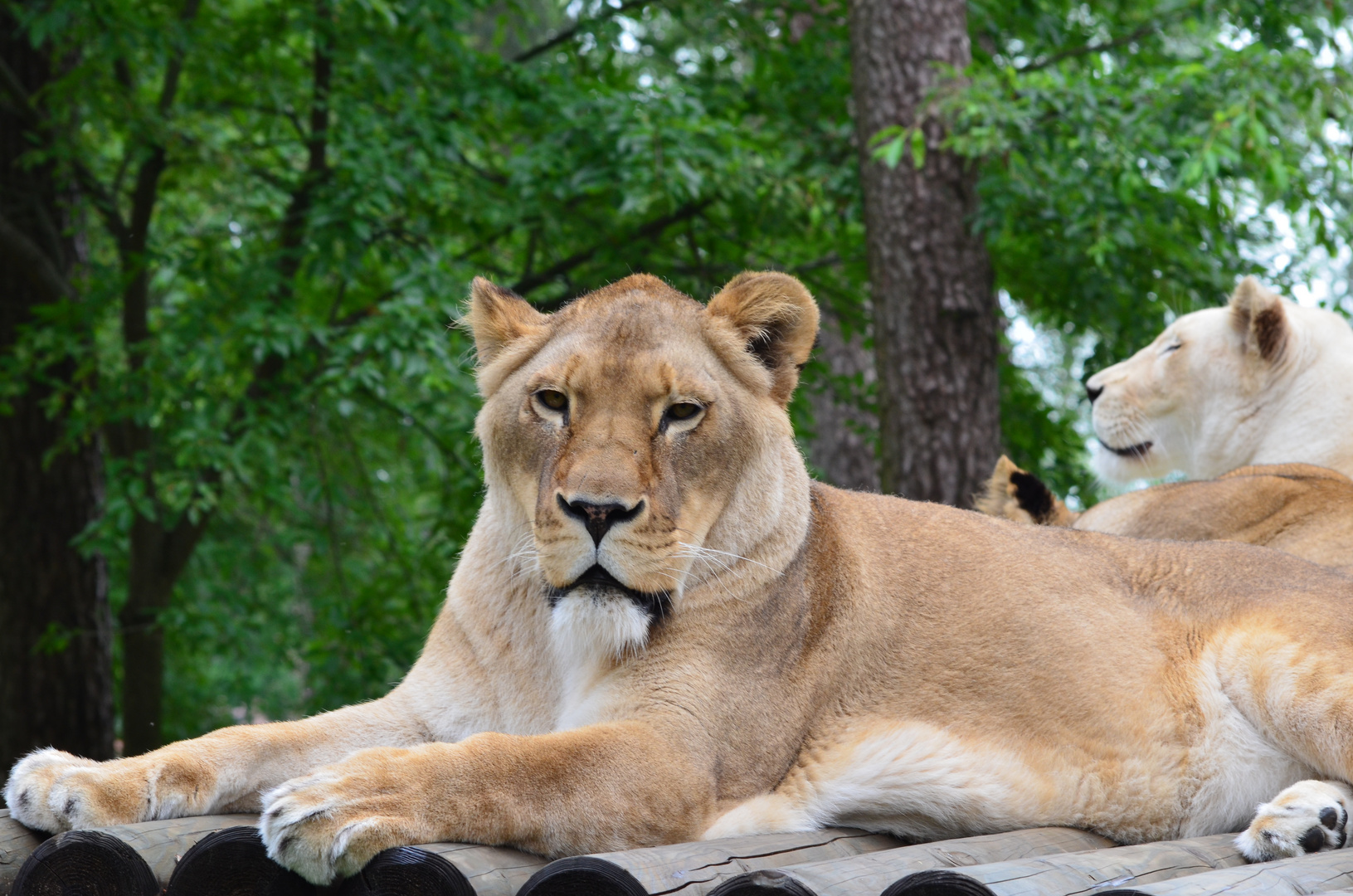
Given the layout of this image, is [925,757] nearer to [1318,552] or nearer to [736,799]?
[736,799]

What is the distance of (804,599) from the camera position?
366 centimetres

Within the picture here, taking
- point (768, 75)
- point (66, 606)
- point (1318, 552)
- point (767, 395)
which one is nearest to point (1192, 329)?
point (1318, 552)

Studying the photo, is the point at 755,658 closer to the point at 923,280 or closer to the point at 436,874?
the point at 436,874

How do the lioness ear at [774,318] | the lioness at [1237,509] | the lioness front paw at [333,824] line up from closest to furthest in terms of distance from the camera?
the lioness front paw at [333,824]
the lioness ear at [774,318]
the lioness at [1237,509]

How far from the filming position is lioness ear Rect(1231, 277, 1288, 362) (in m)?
5.46

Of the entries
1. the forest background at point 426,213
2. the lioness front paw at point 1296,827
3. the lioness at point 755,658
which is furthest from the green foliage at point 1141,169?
the lioness front paw at point 1296,827

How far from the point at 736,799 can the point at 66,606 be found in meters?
7.23

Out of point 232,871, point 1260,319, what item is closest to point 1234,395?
point 1260,319

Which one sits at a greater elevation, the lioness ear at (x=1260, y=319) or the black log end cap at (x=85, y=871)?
the lioness ear at (x=1260, y=319)

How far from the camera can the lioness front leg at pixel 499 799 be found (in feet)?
8.58

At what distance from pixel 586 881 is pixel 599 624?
2.68ft

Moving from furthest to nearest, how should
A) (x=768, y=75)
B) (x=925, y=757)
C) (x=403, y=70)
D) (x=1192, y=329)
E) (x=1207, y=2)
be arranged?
(x=768, y=75) → (x=1207, y=2) → (x=403, y=70) → (x=1192, y=329) → (x=925, y=757)

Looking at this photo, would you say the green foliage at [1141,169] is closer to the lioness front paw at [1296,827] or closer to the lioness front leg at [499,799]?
the lioness front paw at [1296,827]

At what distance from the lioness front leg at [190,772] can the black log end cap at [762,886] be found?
1396mm
